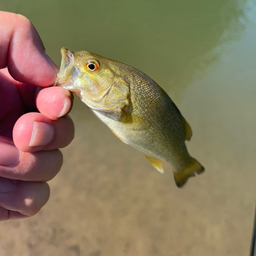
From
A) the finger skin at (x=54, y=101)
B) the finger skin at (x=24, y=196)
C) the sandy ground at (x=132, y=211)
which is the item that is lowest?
the sandy ground at (x=132, y=211)

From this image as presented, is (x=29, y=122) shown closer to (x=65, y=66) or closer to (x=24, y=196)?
(x=65, y=66)

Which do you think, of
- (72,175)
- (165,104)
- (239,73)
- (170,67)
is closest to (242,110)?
(239,73)

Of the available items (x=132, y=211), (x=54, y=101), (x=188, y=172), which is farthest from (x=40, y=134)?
(x=132, y=211)

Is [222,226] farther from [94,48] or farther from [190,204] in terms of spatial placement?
[94,48]

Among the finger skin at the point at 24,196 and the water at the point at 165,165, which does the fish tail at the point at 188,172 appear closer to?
the finger skin at the point at 24,196

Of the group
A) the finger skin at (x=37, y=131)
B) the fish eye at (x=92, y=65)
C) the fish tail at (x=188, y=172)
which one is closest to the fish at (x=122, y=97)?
the fish eye at (x=92, y=65)

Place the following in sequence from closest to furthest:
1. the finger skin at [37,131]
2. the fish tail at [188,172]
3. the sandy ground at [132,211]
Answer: the finger skin at [37,131] < the fish tail at [188,172] < the sandy ground at [132,211]
